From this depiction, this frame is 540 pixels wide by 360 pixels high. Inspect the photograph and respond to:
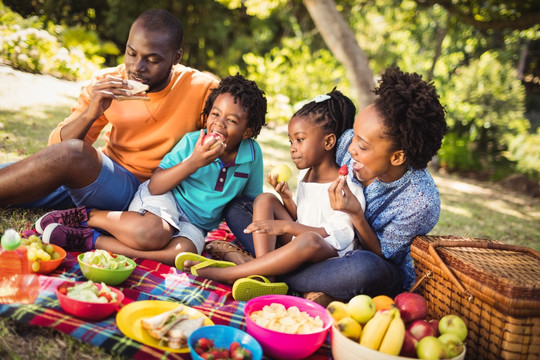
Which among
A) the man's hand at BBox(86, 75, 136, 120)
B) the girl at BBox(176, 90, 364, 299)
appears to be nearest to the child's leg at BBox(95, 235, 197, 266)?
the girl at BBox(176, 90, 364, 299)

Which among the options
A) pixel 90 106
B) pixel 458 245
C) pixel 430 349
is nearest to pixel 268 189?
pixel 90 106

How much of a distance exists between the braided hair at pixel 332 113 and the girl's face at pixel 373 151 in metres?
0.36

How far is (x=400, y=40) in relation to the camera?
13.5 meters

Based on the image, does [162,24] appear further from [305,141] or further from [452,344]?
[452,344]

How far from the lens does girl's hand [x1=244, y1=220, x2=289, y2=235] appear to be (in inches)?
100

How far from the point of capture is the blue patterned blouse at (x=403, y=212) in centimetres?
259

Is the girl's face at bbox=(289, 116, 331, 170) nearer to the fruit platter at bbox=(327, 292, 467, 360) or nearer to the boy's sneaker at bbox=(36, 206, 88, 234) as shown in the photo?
the fruit platter at bbox=(327, 292, 467, 360)

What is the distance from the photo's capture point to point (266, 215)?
9.53ft

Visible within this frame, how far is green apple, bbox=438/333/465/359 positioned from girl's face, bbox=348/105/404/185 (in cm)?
102

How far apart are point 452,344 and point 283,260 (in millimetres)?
960

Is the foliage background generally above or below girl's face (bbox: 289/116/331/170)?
above

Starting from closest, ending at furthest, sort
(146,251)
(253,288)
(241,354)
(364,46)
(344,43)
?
(241,354)
(253,288)
(146,251)
(344,43)
(364,46)

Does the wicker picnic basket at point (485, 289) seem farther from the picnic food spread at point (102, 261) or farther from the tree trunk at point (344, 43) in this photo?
the tree trunk at point (344, 43)

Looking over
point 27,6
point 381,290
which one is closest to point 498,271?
point 381,290
